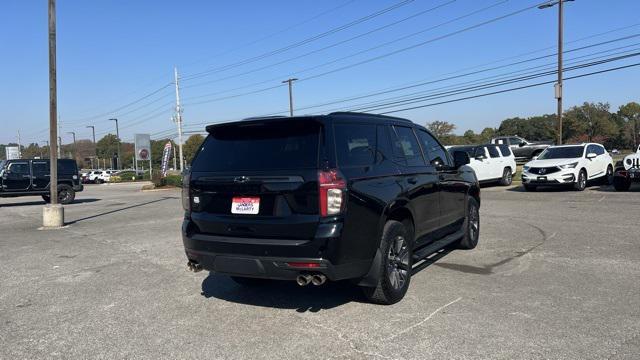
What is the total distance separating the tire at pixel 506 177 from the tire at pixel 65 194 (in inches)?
698

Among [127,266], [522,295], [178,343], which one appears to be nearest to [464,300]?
[522,295]

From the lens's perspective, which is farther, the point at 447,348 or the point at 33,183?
the point at 33,183

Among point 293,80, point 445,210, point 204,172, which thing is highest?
point 293,80

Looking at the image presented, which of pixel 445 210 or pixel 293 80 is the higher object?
pixel 293 80

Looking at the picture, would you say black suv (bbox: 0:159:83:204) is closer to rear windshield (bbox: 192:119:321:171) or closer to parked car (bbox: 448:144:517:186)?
parked car (bbox: 448:144:517:186)

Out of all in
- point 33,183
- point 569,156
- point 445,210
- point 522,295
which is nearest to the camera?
point 522,295

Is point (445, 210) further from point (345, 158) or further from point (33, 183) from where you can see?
point (33, 183)

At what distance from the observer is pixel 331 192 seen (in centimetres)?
430

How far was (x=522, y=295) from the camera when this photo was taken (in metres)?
5.28

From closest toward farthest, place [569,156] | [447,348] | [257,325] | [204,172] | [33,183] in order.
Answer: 1. [447,348]
2. [257,325]
3. [204,172]
4. [569,156]
5. [33,183]

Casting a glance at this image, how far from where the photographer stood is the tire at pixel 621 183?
625 inches

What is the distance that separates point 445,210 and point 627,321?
8.29 feet

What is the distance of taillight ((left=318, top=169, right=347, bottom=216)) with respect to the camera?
4281 mm

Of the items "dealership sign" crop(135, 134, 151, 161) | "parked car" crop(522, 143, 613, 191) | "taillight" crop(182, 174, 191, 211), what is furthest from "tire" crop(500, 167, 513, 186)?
"dealership sign" crop(135, 134, 151, 161)
